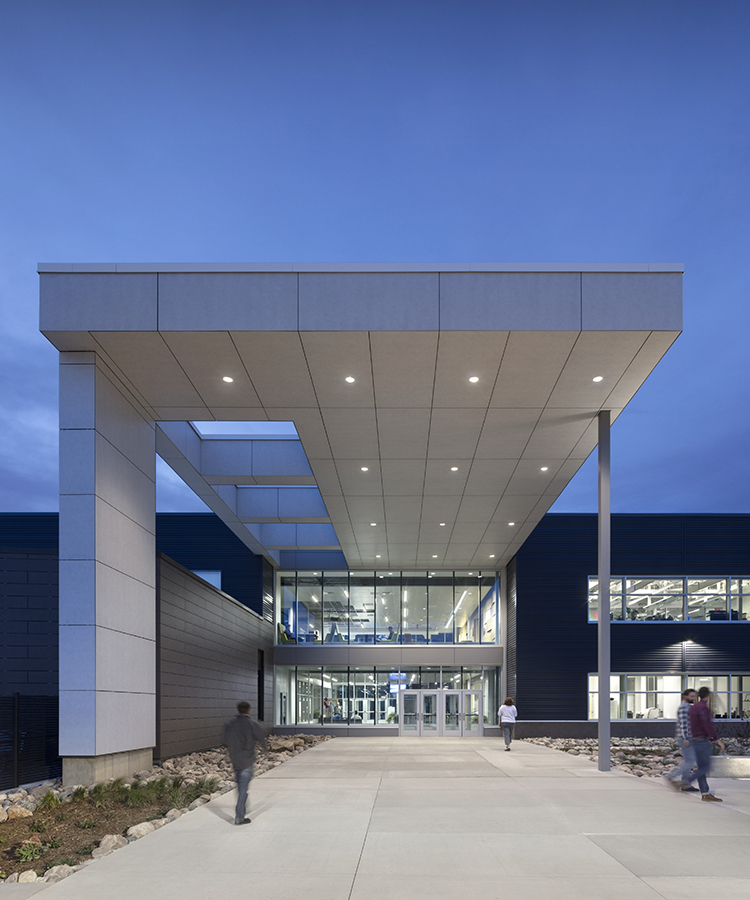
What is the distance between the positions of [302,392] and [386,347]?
2372mm

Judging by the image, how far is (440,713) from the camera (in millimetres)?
31312

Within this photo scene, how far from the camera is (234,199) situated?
19750cm

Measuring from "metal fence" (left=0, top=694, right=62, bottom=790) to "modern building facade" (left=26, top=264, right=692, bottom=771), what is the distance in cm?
65

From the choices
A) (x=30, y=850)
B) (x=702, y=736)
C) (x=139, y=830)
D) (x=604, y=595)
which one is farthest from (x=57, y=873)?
(x=604, y=595)

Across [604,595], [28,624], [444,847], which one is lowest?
[444,847]

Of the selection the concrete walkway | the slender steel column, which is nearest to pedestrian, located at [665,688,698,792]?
the concrete walkway

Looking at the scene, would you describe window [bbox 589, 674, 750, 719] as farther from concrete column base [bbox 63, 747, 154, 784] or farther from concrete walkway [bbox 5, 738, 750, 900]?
concrete column base [bbox 63, 747, 154, 784]

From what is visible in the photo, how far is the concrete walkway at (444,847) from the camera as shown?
19.0 ft

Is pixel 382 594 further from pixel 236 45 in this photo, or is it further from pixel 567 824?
pixel 236 45

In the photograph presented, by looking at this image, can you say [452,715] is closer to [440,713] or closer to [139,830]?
[440,713]

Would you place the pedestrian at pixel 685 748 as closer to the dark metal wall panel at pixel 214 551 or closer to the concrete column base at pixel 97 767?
the concrete column base at pixel 97 767

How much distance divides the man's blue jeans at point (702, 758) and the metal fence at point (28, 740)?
919 cm

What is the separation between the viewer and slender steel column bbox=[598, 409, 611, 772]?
14383mm

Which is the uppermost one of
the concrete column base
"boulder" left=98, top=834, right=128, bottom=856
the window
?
"boulder" left=98, top=834, right=128, bottom=856
